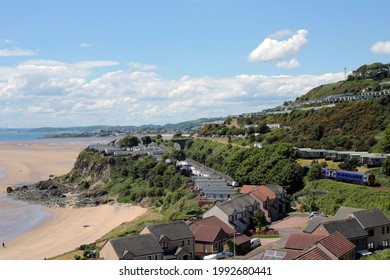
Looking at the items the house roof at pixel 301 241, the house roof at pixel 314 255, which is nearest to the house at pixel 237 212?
the house roof at pixel 301 241

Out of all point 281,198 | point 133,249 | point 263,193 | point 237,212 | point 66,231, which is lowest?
point 66,231

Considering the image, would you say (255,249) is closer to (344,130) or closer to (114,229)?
(114,229)

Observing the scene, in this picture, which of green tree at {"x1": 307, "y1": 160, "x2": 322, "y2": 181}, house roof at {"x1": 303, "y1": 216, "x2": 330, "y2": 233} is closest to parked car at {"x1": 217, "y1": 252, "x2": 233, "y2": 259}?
house roof at {"x1": 303, "y1": 216, "x2": 330, "y2": 233}

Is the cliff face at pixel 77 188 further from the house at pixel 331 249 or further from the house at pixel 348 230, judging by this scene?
the house at pixel 331 249

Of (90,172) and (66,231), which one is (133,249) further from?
(90,172)

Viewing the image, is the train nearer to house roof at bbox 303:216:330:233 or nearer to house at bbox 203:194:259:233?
house at bbox 203:194:259:233

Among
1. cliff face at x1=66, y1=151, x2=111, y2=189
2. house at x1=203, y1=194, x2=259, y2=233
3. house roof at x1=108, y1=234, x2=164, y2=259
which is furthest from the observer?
cliff face at x1=66, y1=151, x2=111, y2=189

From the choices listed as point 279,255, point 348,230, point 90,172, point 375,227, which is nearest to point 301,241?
point 279,255
